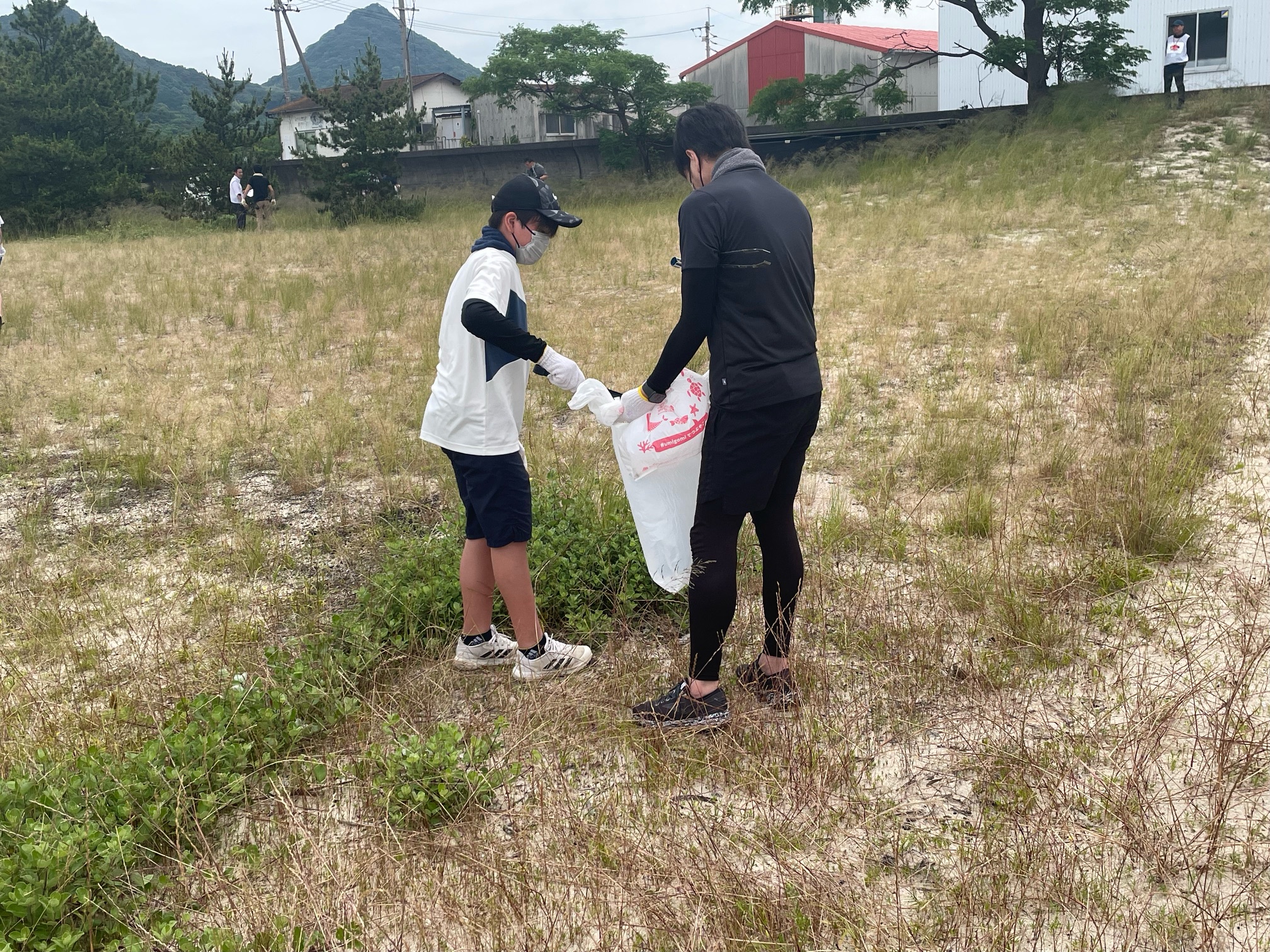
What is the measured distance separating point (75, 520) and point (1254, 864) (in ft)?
19.4

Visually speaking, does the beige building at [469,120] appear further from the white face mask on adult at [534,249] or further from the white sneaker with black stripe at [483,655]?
the white sneaker with black stripe at [483,655]

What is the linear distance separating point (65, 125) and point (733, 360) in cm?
3184

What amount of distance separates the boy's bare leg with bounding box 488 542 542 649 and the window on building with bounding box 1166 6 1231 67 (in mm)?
A: 26895

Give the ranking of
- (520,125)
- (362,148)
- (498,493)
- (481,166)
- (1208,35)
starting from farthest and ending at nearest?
(520,125) < (481,166) < (1208,35) < (362,148) < (498,493)

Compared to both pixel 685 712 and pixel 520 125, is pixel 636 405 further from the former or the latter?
pixel 520 125

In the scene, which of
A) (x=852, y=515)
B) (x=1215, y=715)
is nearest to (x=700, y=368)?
(x=852, y=515)

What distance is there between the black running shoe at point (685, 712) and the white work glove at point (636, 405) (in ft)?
2.95

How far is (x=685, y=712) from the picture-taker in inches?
120

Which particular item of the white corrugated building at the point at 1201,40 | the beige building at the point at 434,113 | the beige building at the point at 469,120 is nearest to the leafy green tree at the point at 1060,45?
the white corrugated building at the point at 1201,40

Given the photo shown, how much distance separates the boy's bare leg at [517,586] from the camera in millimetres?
3471

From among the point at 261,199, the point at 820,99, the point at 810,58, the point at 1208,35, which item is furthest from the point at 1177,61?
the point at 261,199

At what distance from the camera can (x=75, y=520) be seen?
5.68 meters

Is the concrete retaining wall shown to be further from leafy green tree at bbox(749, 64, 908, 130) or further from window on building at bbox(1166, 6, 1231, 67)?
window on building at bbox(1166, 6, 1231, 67)

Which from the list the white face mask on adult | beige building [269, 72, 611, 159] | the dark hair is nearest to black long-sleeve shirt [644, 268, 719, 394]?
the dark hair
